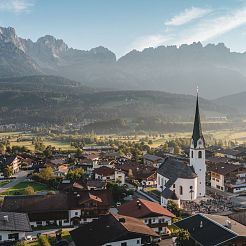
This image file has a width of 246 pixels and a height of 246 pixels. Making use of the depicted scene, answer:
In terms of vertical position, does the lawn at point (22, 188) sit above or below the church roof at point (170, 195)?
below

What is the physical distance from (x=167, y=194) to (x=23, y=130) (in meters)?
148

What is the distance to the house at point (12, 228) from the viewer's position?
122 feet

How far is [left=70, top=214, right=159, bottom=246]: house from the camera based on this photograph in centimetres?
3447

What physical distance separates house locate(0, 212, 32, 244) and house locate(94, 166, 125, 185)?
118 feet

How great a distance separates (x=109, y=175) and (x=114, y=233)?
41.2 m

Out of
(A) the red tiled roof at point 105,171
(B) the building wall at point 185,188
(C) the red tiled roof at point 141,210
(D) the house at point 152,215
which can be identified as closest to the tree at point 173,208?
(C) the red tiled roof at point 141,210

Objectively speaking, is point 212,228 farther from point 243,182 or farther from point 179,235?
point 243,182

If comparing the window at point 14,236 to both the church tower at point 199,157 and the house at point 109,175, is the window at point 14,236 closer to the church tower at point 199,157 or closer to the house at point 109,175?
the church tower at point 199,157

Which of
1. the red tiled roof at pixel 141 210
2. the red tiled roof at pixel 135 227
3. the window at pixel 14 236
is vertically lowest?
the window at pixel 14 236

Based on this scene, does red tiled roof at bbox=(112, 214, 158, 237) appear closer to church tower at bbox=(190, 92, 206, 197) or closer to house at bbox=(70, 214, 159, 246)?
house at bbox=(70, 214, 159, 246)

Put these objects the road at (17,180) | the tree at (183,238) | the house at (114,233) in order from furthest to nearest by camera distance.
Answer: the road at (17,180)
the tree at (183,238)
the house at (114,233)

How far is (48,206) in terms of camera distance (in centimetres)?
4844

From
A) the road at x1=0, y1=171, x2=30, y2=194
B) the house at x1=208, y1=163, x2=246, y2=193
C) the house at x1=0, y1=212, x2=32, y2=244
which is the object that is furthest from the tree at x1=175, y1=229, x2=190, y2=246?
the road at x1=0, y1=171, x2=30, y2=194

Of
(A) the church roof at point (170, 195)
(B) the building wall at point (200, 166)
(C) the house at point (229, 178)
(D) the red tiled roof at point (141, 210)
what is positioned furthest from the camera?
(C) the house at point (229, 178)
